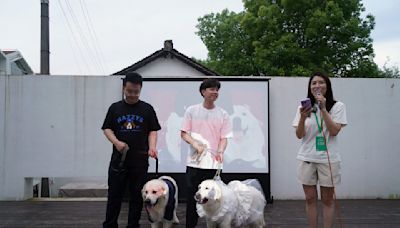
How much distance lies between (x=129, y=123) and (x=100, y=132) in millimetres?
3303

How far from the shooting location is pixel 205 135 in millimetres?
4434

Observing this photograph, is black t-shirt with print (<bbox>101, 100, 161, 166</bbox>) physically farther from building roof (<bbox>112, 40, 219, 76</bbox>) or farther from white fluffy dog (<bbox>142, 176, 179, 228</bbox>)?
building roof (<bbox>112, 40, 219, 76</bbox>)

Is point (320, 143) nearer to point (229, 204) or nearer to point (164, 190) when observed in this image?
point (229, 204)

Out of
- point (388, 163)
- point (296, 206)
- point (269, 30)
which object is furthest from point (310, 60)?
point (296, 206)

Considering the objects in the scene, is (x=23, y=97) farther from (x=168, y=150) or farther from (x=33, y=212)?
(x=168, y=150)

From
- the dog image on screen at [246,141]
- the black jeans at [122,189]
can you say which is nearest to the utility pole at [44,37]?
the dog image on screen at [246,141]

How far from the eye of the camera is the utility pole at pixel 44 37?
11.3 m

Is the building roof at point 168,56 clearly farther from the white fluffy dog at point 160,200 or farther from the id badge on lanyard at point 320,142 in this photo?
the id badge on lanyard at point 320,142

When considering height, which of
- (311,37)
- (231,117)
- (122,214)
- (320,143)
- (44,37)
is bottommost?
(122,214)

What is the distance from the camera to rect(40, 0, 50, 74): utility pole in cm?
1131

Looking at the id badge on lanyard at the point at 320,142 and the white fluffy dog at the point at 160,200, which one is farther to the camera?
the white fluffy dog at the point at 160,200

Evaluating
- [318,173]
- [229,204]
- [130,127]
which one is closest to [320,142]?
[318,173]

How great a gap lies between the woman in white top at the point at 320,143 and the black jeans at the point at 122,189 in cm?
166

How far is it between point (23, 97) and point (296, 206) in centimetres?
503
